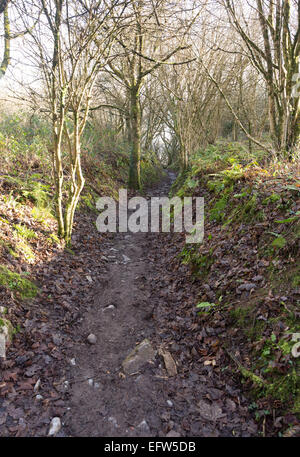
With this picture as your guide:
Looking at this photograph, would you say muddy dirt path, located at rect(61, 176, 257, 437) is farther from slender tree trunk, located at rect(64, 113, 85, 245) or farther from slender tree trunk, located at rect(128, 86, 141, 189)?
slender tree trunk, located at rect(128, 86, 141, 189)

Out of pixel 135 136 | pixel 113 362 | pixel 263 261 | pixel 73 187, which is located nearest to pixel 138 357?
pixel 113 362

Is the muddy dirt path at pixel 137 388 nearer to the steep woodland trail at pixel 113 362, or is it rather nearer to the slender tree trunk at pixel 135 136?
the steep woodland trail at pixel 113 362

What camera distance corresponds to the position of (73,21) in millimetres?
4781

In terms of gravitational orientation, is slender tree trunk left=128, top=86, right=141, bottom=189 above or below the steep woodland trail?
above

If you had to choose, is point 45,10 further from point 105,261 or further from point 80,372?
point 80,372

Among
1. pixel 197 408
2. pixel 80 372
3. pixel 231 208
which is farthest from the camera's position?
pixel 231 208

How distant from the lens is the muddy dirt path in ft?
7.84

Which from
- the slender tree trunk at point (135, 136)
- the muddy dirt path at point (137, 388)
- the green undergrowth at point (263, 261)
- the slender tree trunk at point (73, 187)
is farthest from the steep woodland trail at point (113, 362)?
the slender tree trunk at point (135, 136)

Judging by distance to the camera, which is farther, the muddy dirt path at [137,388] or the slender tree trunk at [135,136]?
the slender tree trunk at [135,136]

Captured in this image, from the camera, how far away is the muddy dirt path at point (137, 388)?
239 cm

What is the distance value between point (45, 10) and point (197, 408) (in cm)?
608

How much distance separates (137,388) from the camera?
2779mm

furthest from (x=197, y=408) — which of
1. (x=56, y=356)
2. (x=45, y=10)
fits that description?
(x=45, y=10)

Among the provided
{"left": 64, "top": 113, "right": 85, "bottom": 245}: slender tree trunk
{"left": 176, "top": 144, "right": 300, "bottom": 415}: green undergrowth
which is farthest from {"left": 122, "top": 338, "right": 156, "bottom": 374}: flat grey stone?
{"left": 64, "top": 113, "right": 85, "bottom": 245}: slender tree trunk
